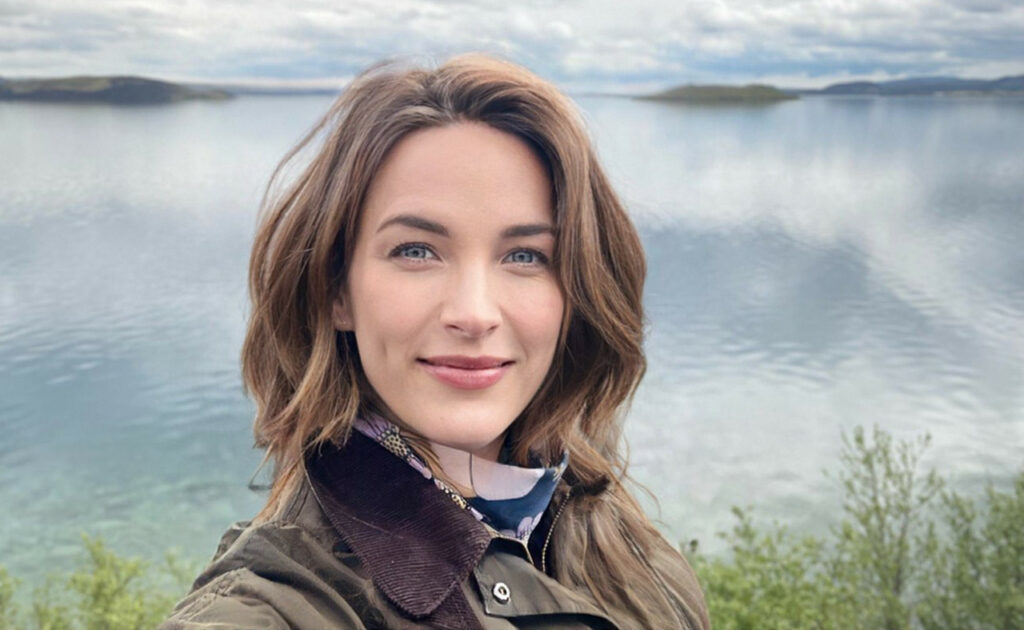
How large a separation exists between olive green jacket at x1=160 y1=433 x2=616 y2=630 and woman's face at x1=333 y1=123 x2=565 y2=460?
166 millimetres

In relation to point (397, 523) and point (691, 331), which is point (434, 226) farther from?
point (691, 331)

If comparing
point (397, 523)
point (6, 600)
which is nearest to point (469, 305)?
point (397, 523)

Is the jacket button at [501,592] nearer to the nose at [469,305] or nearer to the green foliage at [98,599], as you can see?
the nose at [469,305]

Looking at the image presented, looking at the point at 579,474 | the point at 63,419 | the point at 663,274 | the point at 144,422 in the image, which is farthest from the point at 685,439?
the point at 579,474

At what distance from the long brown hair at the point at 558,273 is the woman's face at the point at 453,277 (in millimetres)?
47

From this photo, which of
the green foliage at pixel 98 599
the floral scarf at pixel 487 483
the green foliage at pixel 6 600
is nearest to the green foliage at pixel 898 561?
the green foliage at pixel 98 599

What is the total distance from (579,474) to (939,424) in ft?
96.9

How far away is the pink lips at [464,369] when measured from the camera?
6.88 feet

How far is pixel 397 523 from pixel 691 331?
1335 inches

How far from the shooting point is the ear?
224cm

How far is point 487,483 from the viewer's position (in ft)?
7.29

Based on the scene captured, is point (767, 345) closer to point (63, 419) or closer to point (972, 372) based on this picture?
point (972, 372)

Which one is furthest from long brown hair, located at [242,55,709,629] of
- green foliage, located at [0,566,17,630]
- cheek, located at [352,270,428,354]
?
green foliage, located at [0,566,17,630]

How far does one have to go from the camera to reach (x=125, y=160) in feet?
172
